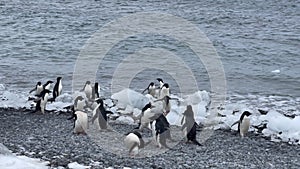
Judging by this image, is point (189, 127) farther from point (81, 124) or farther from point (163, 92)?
point (163, 92)

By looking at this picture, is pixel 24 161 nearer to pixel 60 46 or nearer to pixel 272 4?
pixel 60 46

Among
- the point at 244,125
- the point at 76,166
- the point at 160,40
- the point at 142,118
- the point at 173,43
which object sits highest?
the point at 160,40

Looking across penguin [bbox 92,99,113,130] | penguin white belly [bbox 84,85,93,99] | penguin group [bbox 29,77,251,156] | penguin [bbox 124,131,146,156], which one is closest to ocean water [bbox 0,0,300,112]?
penguin white belly [bbox 84,85,93,99]

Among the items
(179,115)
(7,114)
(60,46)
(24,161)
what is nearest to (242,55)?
(60,46)

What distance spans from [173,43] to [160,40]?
1.29m

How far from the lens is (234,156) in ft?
35.4

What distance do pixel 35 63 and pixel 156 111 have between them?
12232 mm

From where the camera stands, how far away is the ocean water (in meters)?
20.0

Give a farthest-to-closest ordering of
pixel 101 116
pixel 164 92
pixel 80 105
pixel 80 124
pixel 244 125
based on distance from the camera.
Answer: pixel 164 92
pixel 80 105
pixel 244 125
pixel 101 116
pixel 80 124

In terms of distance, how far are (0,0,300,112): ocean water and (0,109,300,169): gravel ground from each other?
495 cm

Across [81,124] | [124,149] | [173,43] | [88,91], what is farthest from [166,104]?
[173,43]

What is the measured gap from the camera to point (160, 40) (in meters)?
30.7

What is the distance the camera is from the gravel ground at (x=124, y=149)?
32.5ft

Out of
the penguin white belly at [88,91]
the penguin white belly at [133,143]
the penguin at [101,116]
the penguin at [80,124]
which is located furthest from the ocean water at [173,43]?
the penguin white belly at [133,143]
